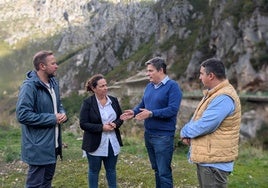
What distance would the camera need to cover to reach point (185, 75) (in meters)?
49.3

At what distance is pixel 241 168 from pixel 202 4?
191 ft

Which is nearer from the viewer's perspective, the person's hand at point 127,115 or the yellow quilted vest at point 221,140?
the yellow quilted vest at point 221,140

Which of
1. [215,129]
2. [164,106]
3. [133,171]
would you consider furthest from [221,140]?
[133,171]

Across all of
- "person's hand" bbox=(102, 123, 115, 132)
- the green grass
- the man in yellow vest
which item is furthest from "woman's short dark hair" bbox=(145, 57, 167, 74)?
the green grass

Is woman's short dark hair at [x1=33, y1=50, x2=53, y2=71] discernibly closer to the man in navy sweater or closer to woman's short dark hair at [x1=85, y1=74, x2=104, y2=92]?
woman's short dark hair at [x1=85, y1=74, x2=104, y2=92]

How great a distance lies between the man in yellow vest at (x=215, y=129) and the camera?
4.76m

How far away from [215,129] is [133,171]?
475 cm

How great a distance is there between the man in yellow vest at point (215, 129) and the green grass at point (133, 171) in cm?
340

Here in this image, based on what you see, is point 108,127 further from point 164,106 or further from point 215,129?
point 215,129

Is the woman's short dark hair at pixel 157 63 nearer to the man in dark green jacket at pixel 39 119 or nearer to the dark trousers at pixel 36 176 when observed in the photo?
the man in dark green jacket at pixel 39 119


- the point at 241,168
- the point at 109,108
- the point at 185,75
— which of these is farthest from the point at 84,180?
the point at 185,75

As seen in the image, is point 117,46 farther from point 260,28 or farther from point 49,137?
point 49,137

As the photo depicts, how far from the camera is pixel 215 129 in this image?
4781mm

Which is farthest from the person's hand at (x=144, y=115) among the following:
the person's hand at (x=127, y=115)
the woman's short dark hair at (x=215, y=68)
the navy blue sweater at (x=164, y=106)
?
the woman's short dark hair at (x=215, y=68)
